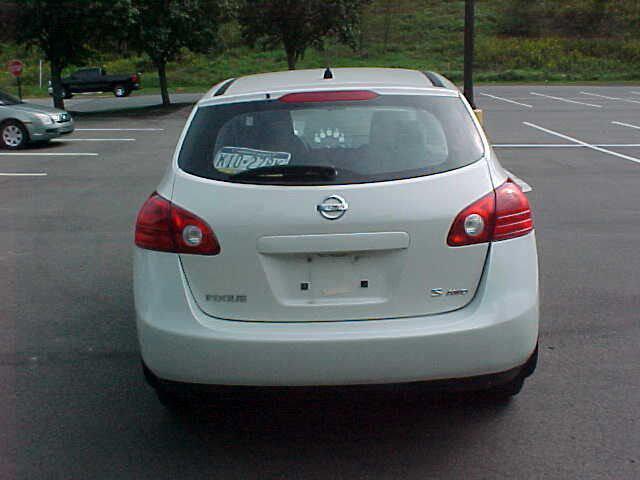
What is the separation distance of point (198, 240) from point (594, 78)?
4983cm

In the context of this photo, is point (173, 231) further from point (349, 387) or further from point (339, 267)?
point (349, 387)

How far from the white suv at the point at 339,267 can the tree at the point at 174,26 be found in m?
25.5

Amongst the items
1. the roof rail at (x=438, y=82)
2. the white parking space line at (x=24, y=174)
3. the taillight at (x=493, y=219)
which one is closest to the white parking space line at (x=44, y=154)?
the white parking space line at (x=24, y=174)

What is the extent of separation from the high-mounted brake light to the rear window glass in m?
0.02

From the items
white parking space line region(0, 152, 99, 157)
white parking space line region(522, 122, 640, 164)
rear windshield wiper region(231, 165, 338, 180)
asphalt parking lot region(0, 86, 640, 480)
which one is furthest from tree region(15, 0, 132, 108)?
rear windshield wiper region(231, 165, 338, 180)

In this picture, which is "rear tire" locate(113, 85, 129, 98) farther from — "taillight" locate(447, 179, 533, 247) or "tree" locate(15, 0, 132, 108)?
"taillight" locate(447, 179, 533, 247)

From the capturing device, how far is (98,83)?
47469 millimetres

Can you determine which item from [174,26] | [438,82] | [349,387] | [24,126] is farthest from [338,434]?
[174,26]

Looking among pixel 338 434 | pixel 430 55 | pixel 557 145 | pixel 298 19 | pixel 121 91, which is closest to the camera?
pixel 338 434

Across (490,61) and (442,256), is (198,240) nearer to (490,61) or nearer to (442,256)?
(442,256)

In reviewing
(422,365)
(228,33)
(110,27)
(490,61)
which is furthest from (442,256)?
(228,33)

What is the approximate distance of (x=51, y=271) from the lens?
25.3ft

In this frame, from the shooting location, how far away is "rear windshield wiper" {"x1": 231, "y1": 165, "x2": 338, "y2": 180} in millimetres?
3729

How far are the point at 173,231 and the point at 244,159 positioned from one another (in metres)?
0.44
